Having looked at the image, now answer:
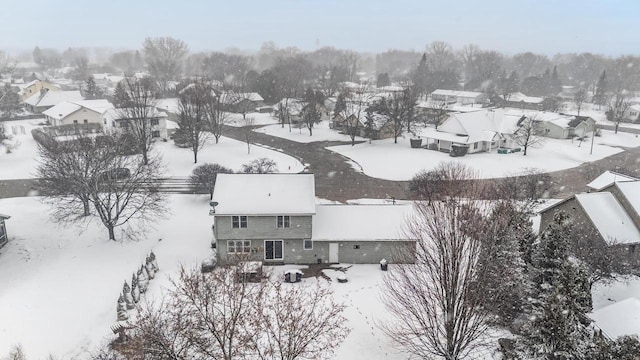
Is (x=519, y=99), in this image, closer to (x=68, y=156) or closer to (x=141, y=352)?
(x=68, y=156)

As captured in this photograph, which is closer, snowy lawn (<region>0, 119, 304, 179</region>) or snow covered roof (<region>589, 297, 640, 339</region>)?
snow covered roof (<region>589, 297, 640, 339</region>)

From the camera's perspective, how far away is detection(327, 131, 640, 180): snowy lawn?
52250mm

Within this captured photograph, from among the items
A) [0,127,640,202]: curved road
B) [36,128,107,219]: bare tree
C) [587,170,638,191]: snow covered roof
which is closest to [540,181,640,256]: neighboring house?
[587,170,638,191]: snow covered roof

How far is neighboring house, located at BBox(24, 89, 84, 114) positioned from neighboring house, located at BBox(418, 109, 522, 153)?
66.6m

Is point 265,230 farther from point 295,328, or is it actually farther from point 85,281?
point 295,328

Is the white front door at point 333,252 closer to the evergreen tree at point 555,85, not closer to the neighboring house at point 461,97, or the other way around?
the neighboring house at point 461,97

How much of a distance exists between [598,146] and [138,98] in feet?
Result: 196

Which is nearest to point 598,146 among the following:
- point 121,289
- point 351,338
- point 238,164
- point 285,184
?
point 238,164

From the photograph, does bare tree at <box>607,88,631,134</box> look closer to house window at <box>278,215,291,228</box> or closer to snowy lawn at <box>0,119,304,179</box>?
snowy lawn at <box>0,119,304,179</box>

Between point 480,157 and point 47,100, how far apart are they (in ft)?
252

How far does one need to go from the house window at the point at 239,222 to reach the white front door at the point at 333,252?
5517 mm

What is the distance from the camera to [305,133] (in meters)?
73.3

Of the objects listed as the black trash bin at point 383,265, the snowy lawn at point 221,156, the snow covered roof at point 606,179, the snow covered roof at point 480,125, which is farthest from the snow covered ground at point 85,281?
the snow covered roof at point 480,125

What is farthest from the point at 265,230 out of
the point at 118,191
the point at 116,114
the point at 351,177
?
the point at 116,114
